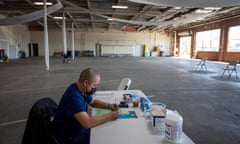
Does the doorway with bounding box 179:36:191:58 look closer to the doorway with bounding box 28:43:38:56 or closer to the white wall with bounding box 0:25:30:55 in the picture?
the doorway with bounding box 28:43:38:56

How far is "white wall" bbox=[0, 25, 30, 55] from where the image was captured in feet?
55.2

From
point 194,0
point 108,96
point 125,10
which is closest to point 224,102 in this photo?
point 194,0

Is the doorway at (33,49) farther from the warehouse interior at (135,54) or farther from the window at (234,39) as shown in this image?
the window at (234,39)

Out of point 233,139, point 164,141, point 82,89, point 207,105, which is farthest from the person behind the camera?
point 207,105

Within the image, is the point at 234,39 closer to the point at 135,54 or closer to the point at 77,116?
the point at 135,54

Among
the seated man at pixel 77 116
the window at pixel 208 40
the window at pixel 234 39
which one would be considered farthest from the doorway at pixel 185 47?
the seated man at pixel 77 116

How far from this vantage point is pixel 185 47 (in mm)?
23391

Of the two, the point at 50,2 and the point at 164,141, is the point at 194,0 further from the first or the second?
the point at 50,2

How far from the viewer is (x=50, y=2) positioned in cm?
1112

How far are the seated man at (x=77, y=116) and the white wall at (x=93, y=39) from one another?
24300mm

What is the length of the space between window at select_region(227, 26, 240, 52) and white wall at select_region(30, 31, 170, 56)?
455 inches

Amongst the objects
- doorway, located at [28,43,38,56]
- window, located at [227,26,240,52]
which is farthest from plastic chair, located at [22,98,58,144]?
doorway, located at [28,43,38,56]

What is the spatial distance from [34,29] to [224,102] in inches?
982

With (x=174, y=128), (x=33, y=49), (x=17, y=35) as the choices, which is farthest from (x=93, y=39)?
(x=174, y=128)
